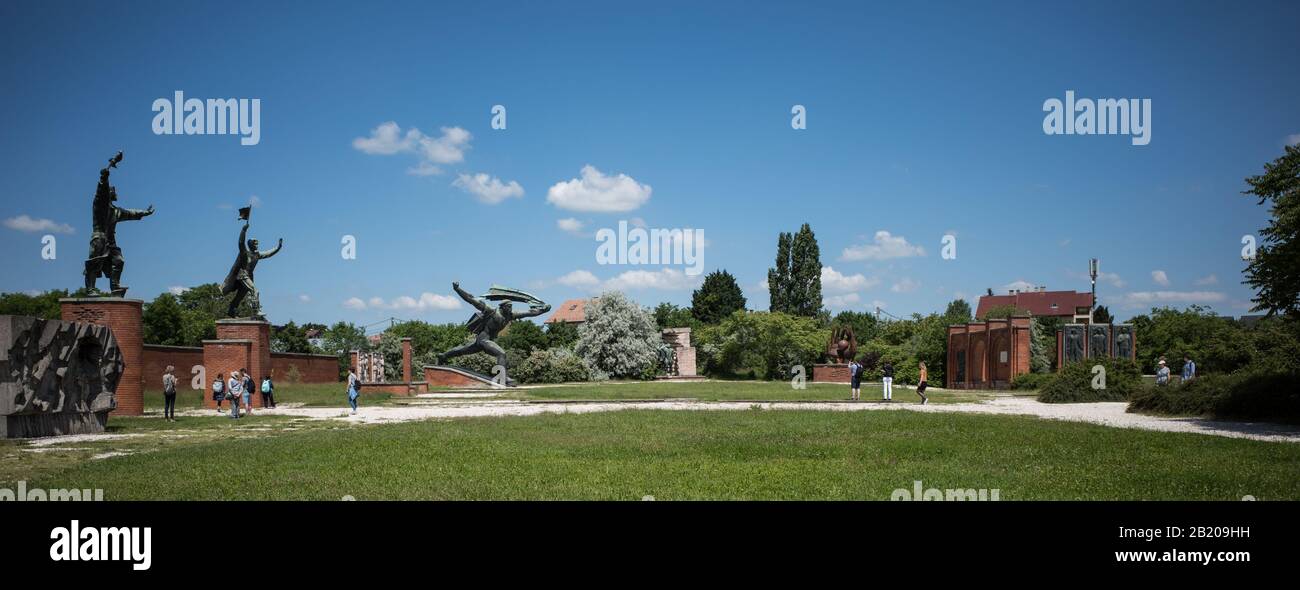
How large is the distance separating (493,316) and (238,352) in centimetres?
1904

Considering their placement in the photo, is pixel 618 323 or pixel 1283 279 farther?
pixel 618 323

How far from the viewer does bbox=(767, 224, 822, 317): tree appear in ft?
265

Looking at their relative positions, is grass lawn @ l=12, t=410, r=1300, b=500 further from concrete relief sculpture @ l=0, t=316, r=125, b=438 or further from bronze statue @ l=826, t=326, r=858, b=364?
bronze statue @ l=826, t=326, r=858, b=364

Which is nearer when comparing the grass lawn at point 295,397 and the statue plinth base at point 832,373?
the grass lawn at point 295,397

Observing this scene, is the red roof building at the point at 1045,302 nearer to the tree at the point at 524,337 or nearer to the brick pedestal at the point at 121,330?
the tree at the point at 524,337

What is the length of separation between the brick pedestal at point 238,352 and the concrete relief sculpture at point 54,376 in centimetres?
861

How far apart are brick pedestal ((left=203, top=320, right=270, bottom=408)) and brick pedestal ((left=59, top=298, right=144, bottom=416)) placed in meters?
4.17

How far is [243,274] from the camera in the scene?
30094mm

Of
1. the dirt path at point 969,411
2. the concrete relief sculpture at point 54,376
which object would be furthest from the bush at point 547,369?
the concrete relief sculpture at point 54,376

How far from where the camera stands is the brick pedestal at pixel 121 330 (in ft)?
74.9
